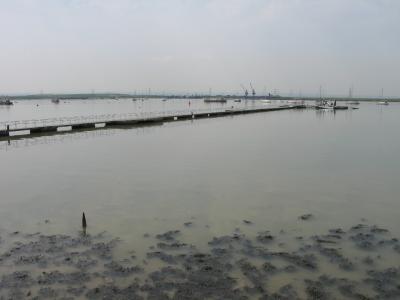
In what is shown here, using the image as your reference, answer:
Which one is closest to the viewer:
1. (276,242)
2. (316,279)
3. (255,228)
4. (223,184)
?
(316,279)

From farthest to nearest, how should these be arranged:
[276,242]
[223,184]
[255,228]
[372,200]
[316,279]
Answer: [223,184], [372,200], [255,228], [276,242], [316,279]

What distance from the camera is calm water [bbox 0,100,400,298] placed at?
18406 millimetres

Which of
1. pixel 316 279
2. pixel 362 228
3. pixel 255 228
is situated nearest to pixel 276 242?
pixel 255 228

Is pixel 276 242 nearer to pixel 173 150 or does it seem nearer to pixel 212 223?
pixel 212 223

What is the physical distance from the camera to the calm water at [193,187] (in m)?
18.4

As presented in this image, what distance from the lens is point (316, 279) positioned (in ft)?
41.8

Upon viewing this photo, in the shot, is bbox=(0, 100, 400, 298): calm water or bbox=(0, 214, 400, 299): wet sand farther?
bbox=(0, 100, 400, 298): calm water

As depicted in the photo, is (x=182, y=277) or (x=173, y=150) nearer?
(x=182, y=277)

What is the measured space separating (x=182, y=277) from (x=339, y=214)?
33.4 feet

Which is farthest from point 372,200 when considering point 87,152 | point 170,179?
point 87,152

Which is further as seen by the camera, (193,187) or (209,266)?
(193,187)

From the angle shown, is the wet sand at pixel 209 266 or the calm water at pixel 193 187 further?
the calm water at pixel 193 187

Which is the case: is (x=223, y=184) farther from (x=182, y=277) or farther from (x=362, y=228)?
(x=182, y=277)

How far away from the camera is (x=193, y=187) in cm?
2517
